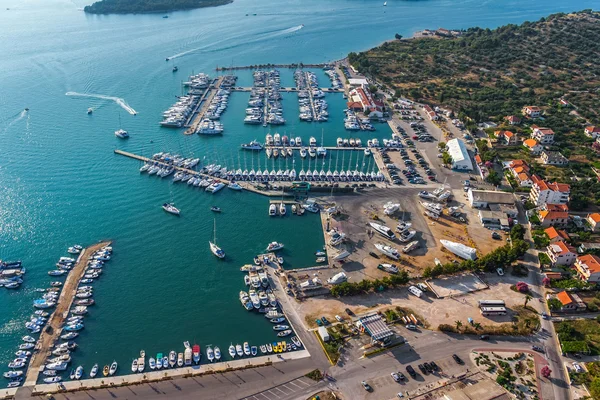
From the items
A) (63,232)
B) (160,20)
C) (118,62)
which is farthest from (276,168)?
(160,20)

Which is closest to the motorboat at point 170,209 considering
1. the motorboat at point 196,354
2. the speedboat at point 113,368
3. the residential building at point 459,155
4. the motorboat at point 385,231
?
the motorboat at point 196,354

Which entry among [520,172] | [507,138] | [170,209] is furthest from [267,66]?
[520,172]

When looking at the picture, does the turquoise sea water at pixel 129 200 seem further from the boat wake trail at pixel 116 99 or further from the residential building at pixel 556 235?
the residential building at pixel 556 235

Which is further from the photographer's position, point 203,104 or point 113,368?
point 203,104

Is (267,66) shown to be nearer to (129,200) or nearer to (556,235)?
(129,200)

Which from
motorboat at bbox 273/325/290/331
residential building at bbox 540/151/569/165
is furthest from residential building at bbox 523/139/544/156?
motorboat at bbox 273/325/290/331
